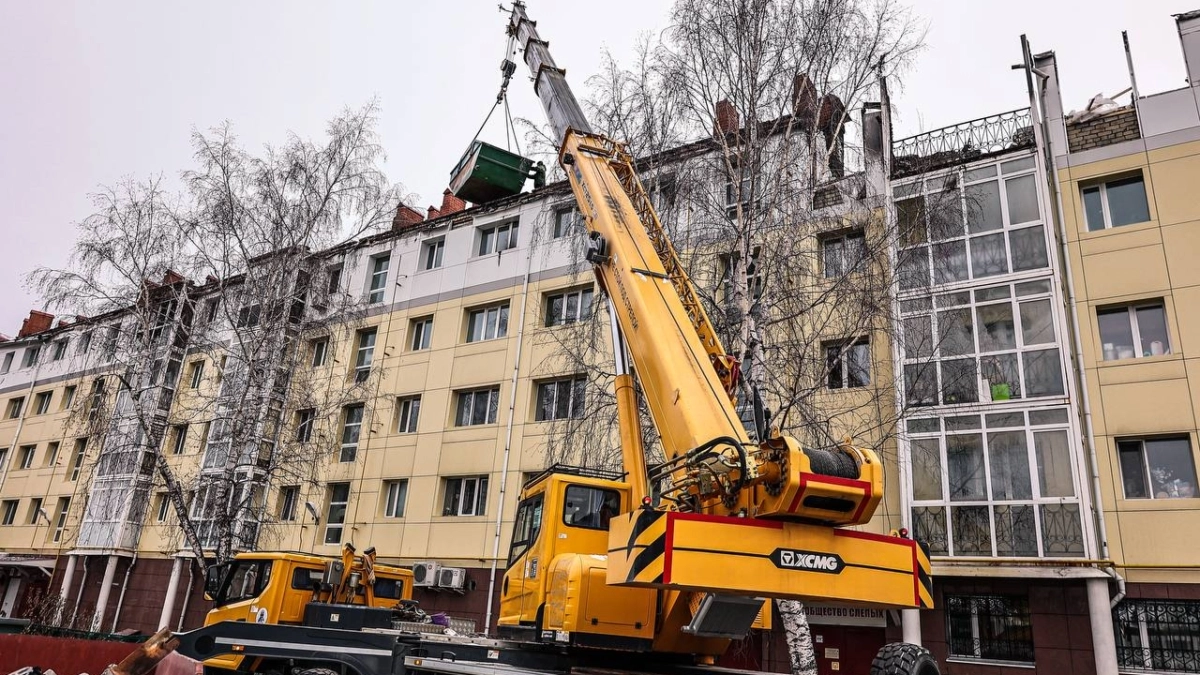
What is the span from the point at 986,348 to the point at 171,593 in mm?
26903

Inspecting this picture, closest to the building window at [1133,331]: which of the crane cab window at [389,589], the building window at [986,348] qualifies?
the building window at [986,348]

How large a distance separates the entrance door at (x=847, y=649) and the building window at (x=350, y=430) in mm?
15737

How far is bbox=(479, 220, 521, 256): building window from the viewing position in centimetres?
2539

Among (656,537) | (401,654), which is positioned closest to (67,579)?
(401,654)

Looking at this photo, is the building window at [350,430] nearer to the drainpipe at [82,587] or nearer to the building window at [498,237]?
the building window at [498,237]

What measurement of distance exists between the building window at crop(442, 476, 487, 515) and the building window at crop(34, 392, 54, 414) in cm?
2768

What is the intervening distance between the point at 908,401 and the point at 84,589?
32.8m

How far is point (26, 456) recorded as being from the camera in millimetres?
38219

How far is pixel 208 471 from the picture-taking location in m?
22.3

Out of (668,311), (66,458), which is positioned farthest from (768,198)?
(66,458)

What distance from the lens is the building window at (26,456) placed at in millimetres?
37844

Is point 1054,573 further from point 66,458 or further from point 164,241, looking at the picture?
point 66,458

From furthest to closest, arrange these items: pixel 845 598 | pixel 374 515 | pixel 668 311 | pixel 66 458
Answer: pixel 66 458 → pixel 374 515 → pixel 668 311 → pixel 845 598

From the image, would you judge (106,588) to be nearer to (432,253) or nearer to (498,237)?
(432,253)
